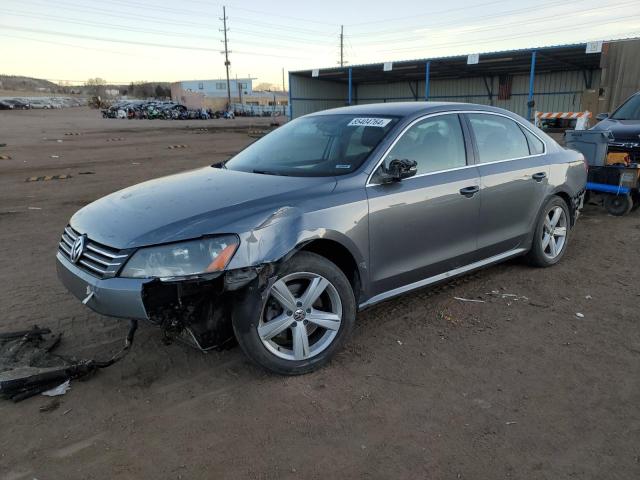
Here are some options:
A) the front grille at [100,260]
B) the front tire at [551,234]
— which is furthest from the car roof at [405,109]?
the front grille at [100,260]

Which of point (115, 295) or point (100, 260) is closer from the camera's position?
point (115, 295)

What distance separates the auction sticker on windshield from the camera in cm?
396

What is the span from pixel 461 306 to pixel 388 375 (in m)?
1.34

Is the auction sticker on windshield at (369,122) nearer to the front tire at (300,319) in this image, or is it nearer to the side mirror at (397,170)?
the side mirror at (397,170)

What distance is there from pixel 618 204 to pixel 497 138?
167 inches

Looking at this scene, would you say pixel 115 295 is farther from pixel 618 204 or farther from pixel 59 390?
pixel 618 204

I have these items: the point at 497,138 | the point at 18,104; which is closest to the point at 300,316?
the point at 497,138

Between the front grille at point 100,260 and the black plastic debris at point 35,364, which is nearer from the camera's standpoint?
the front grille at point 100,260

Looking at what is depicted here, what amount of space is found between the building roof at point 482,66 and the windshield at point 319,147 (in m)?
20.4

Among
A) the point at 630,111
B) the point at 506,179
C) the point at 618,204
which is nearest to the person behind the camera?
the point at 506,179

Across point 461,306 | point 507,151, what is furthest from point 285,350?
point 507,151

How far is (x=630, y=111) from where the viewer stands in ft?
29.0

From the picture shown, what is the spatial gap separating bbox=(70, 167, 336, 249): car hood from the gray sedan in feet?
0.04

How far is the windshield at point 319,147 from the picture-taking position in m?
3.77
